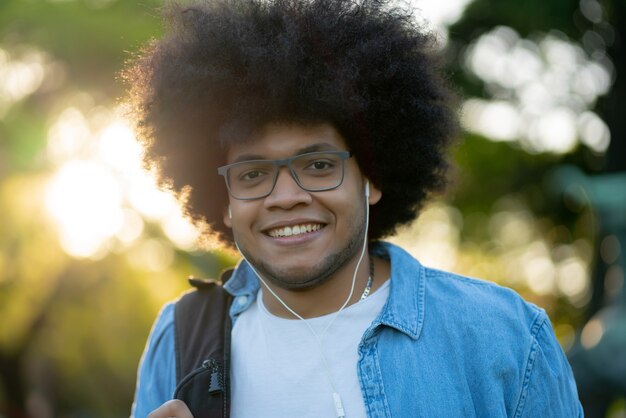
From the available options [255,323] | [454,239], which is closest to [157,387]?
[255,323]

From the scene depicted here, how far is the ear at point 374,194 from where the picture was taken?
357 centimetres

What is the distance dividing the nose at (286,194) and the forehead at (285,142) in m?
0.09

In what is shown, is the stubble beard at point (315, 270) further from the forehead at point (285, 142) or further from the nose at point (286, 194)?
the forehead at point (285, 142)

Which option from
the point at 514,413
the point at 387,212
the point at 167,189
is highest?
the point at 167,189

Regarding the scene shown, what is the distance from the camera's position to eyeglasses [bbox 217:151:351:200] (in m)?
3.17

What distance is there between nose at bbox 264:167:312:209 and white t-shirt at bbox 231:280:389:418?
484 millimetres

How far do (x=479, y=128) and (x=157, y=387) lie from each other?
47.3 ft

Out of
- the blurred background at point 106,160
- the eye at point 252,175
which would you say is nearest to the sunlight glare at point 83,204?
the blurred background at point 106,160

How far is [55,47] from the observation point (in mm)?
13672

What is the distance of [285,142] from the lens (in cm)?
322

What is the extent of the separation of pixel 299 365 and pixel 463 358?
2.08 feet

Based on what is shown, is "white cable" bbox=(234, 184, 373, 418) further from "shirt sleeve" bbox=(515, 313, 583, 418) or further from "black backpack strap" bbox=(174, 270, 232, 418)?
"shirt sleeve" bbox=(515, 313, 583, 418)

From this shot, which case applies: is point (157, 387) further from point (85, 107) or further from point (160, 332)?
point (85, 107)

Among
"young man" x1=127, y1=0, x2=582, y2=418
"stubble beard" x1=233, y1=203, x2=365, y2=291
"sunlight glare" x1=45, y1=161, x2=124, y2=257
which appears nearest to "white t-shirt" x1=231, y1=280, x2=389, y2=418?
"young man" x1=127, y1=0, x2=582, y2=418
